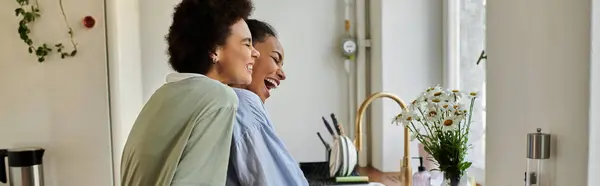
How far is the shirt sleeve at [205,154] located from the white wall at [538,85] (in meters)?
0.69

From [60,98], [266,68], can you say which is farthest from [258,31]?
[60,98]

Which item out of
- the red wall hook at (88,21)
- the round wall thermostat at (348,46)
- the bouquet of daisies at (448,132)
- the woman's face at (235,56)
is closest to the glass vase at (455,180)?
the bouquet of daisies at (448,132)

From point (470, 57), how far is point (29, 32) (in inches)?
63.0

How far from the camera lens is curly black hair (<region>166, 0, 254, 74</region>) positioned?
119cm

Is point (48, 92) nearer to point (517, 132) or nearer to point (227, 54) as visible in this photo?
point (227, 54)

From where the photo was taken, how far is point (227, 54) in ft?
3.94

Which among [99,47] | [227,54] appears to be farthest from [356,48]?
[227,54]

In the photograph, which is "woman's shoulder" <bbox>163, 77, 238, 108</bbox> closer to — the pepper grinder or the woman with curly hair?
the woman with curly hair

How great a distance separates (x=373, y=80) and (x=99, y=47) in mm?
1150

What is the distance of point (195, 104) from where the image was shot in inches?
42.4

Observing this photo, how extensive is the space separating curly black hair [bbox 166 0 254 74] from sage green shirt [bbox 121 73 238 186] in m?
0.07

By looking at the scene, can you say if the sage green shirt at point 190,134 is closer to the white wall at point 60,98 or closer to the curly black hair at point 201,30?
the curly black hair at point 201,30

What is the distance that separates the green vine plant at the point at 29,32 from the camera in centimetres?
193

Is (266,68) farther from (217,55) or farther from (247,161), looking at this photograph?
(247,161)
